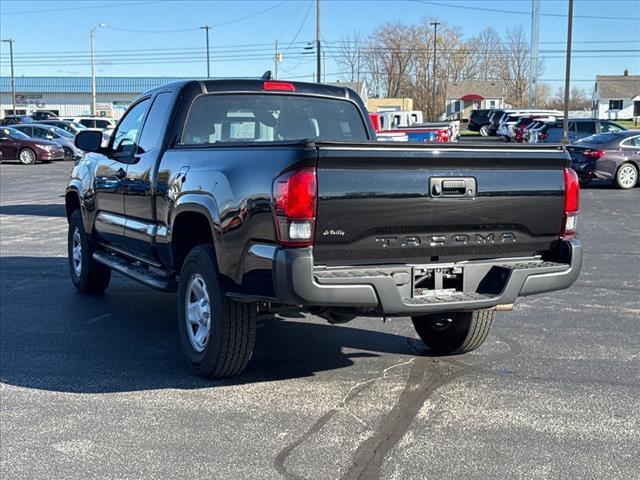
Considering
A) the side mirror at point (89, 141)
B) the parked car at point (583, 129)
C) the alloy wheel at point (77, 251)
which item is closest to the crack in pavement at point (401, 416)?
the side mirror at point (89, 141)

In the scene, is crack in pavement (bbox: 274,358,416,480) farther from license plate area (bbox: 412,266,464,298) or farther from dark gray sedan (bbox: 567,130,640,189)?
dark gray sedan (bbox: 567,130,640,189)

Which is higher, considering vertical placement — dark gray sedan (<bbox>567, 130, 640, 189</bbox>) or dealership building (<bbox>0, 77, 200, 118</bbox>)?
dealership building (<bbox>0, 77, 200, 118</bbox>)

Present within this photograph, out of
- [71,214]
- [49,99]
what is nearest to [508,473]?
[71,214]

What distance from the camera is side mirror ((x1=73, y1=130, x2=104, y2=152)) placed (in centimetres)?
714

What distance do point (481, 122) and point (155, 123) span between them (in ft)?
184

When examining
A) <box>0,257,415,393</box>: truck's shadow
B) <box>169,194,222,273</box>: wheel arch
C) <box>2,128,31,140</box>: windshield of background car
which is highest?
<box>2,128,31,140</box>: windshield of background car

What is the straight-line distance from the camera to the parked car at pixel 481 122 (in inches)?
2323

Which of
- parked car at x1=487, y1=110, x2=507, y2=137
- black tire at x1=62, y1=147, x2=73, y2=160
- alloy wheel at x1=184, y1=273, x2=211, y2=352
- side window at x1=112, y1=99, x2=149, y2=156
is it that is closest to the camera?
alloy wheel at x1=184, y1=273, x2=211, y2=352

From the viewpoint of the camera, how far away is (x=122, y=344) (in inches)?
248

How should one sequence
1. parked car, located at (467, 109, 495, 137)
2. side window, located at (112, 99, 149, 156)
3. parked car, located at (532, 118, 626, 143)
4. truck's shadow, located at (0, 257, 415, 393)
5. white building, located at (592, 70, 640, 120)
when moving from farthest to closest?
white building, located at (592, 70, 640, 120)
parked car, located at (467, 109, 495, 137)
parked car, located at (532, 118, 626, 143)
side window, located at (112, 99, 149, 156)
truck's shadow, located at (0, 257, 415, 393)

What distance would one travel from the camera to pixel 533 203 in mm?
4898

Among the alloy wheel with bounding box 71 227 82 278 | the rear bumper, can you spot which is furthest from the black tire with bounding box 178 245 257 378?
the alloy wheel with bounding box 71 227 82 278

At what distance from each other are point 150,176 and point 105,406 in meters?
2.00

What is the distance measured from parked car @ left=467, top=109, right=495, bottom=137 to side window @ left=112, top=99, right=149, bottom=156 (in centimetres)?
5317
